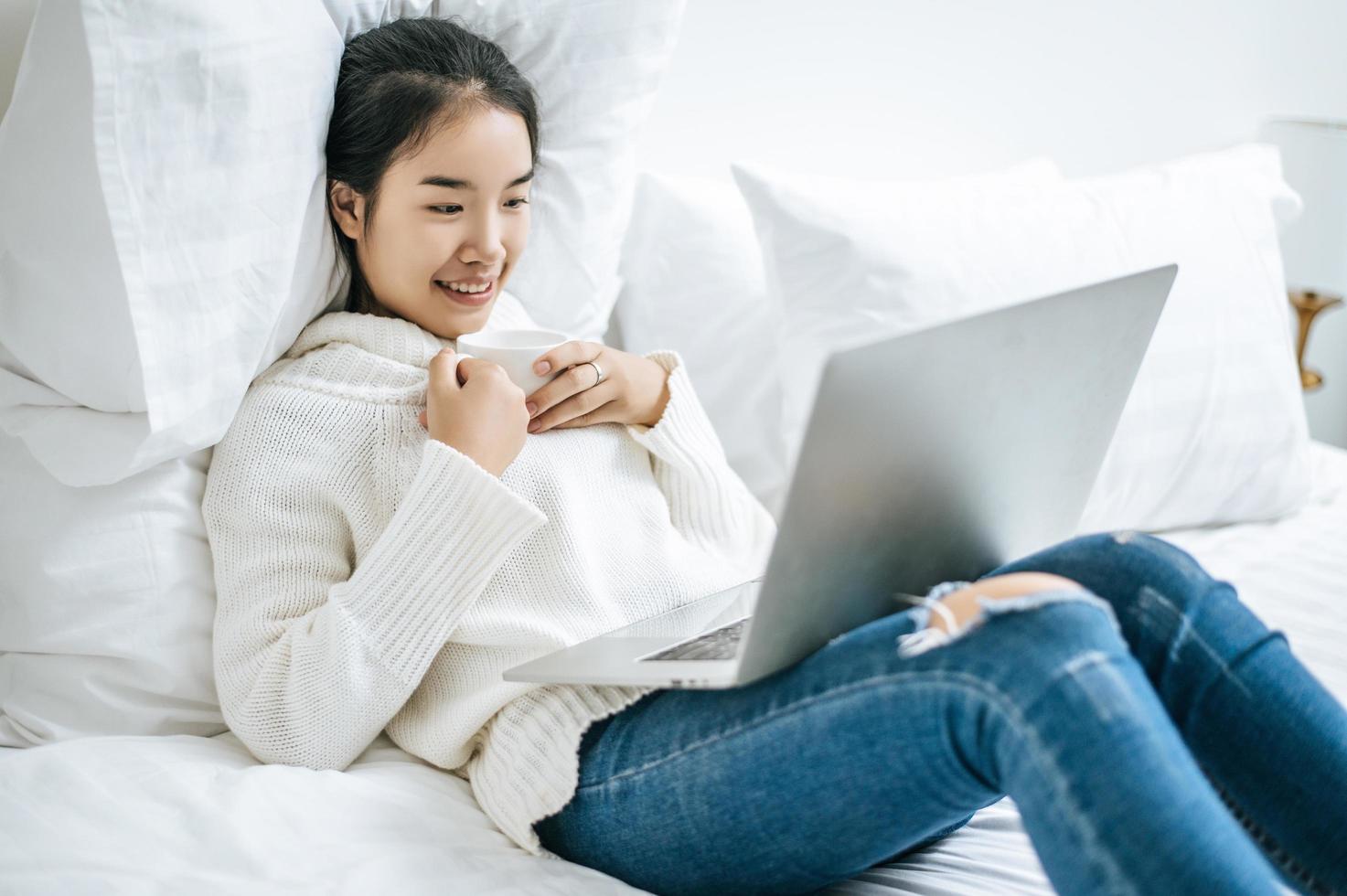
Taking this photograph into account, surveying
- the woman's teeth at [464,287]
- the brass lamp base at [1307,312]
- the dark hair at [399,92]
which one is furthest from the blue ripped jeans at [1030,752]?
the brass lamp base at [1307,312]

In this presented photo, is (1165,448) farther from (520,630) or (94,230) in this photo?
(94,230)

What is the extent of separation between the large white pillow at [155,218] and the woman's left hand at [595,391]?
25cm

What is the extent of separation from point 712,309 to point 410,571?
72cm

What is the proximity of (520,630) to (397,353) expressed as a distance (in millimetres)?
306

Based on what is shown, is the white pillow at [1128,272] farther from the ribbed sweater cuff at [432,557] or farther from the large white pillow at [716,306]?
the ribbed sweater cuff at [432,557]

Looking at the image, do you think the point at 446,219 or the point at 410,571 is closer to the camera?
the point at 410,571

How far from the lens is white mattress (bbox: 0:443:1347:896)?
0.84 m

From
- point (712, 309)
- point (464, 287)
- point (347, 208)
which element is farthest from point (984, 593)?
point (712, 309)

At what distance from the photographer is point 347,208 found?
1148mm

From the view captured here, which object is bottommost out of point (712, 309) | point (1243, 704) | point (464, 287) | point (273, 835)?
point (273, 835)

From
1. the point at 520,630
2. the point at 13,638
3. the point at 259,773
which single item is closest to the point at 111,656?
the point at 13,638

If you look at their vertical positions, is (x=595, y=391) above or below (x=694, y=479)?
above

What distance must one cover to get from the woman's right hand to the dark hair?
20 centimetres

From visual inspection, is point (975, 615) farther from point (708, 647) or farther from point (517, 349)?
point (517, 349)
